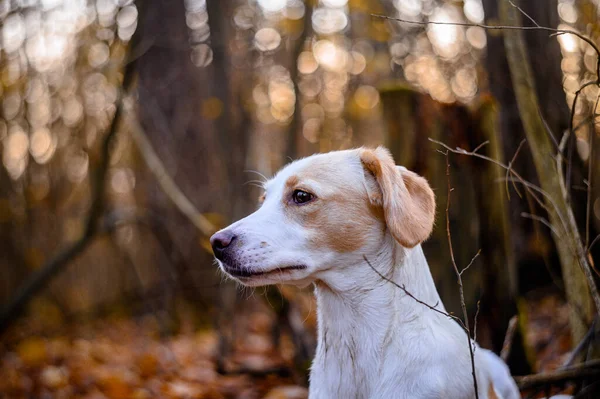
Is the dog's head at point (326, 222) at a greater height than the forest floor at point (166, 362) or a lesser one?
greater

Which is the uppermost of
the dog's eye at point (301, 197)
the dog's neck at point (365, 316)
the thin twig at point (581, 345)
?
the dog's eye at point (301, 197)

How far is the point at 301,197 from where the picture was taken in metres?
3.12

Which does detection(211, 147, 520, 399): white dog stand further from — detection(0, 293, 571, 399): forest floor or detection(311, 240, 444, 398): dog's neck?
detection(0, 293, 571, 399): forest floor

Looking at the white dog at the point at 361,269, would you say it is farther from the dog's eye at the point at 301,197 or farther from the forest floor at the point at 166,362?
the forest floor at the point at 166,362

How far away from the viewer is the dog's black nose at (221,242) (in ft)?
9.57

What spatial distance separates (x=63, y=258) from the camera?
227 inches

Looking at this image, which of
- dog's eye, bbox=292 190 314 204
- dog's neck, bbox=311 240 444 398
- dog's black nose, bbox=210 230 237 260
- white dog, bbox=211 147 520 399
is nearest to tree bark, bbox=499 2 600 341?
white dog, bbox=211 147 520 399

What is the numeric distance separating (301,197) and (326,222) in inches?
8.0

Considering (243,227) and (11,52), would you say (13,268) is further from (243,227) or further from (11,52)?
(243,227)

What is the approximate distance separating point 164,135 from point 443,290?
238 inches

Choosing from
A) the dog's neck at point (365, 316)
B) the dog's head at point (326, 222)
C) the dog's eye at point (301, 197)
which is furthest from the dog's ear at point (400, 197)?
the dog's eye at point (301, 197)

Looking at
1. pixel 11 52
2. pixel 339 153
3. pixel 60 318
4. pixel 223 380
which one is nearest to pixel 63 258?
pixel 223 380

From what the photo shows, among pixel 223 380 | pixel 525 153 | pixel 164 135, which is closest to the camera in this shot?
pixel 223 380

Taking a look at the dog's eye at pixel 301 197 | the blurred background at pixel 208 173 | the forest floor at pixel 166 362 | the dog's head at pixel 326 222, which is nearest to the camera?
the dog's head at pixel 326 222
